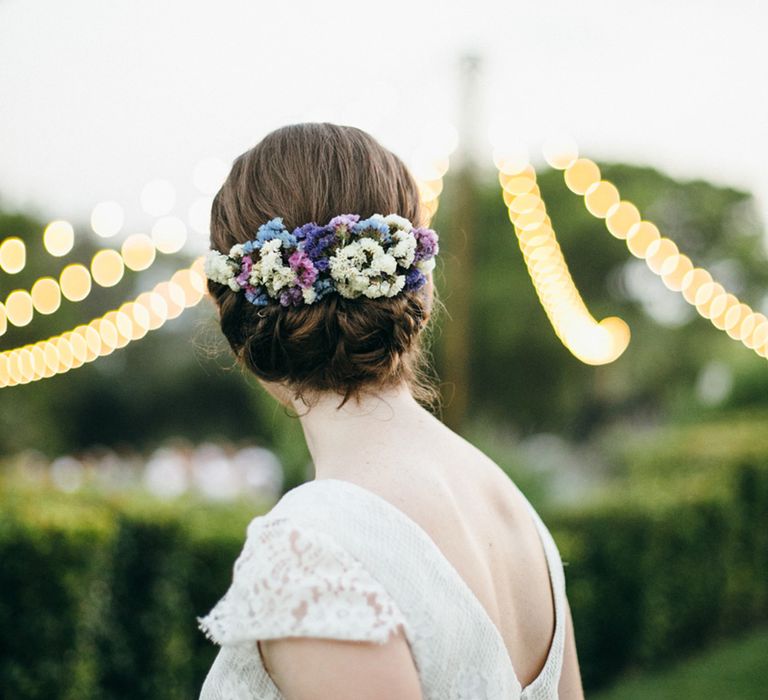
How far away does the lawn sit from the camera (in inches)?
279

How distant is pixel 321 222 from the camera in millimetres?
1730

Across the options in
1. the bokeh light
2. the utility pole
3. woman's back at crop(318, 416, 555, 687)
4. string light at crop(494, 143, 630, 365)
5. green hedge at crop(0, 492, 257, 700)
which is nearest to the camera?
woman's back at crop(318, 416, 555, 687)

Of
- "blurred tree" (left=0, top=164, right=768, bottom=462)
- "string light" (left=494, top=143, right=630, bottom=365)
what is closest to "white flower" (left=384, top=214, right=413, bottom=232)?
"string light" (left=494, top=143, right=630, bottom=365)

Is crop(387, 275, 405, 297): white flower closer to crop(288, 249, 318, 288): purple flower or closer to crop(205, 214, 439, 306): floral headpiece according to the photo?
crop(205, 214, 439, 306): floral headpiece

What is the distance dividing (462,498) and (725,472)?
25.5 ft

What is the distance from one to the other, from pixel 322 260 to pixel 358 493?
43 centimetres

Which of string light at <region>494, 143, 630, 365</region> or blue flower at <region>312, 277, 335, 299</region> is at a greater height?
blue flower at <region>312, 277, 335, 299</region>

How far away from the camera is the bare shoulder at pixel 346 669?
1435 mm

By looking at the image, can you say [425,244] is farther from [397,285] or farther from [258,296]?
[258,296]

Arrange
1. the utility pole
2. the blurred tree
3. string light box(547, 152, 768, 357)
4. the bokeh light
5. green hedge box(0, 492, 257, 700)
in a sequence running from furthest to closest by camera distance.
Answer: the blurred tree
the utility pole
string light box(547, 152, 768, 357)
the bokeh light
green hedge box(0, 492, 257, 700)

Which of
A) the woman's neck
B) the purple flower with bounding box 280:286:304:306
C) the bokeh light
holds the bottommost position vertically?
the bokeh light

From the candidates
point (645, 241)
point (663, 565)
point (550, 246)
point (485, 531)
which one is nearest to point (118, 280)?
point (550, 246)

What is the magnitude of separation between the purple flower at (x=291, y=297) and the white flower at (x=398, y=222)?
21 cm

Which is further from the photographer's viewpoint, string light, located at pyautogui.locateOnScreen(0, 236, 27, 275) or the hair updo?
string light, located at pyautogui.locateOnScreen(0, 236, 27, 275)
